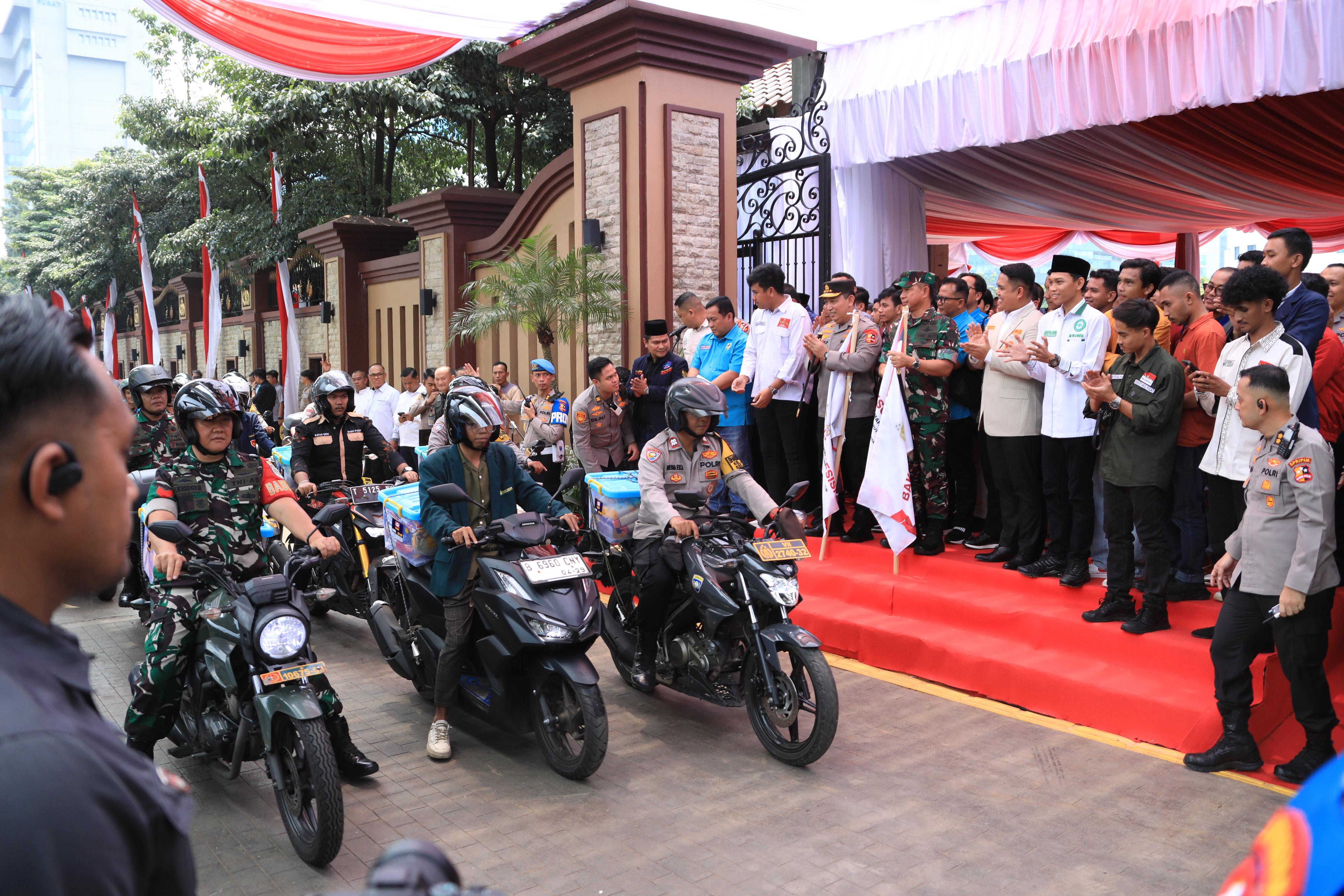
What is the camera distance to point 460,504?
17.4 ft

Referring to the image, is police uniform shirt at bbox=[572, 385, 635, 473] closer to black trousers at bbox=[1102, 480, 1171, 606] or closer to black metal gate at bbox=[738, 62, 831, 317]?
black metal gate at bbox=[738, 62, 831, 317]

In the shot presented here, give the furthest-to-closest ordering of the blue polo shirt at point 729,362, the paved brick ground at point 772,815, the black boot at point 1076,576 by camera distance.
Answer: the blue polo shirt at point 729,362, the black boot at point 1076,576, the paved brick ground at point 772,815

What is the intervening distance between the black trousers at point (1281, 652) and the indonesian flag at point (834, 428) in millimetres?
3225

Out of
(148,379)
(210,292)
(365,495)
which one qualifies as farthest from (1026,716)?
(210,292)

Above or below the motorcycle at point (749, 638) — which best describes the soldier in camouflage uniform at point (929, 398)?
above

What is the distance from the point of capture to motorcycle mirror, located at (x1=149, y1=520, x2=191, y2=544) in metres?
3.99

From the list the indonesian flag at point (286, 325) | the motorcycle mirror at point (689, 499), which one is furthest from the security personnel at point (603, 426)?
the indonesian flag at point (286, 325)

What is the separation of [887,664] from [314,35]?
30.0ft

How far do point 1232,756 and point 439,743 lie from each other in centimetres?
389

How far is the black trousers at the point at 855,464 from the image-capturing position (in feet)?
25.4

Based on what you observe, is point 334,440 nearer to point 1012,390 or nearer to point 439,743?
point 439,743

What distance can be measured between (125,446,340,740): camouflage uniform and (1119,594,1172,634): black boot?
4288 millimetres

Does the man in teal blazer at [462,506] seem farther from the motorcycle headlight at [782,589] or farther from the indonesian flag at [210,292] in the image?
the indonesian flag at [210,292]

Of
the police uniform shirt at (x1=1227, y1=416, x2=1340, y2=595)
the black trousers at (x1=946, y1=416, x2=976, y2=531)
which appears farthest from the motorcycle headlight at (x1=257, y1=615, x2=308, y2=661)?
the black trousers at (x1=946, y1=416, x2=976, y2=531)
